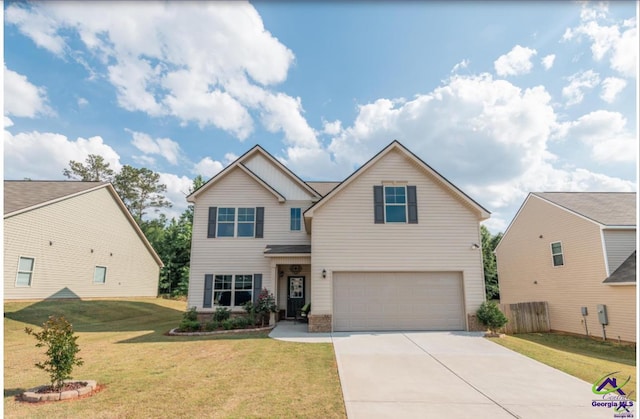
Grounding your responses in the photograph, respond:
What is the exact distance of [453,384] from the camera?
257 inches

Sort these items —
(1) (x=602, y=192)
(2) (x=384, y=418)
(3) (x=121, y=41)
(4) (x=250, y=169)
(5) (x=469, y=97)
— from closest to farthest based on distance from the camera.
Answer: (2) (x=384, y=418), (3) (x=121, y=41), (5) (x=469, y=97), (4) (x=250, y=169), (1) (x=602, y=192)

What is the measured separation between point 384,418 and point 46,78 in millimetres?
12278

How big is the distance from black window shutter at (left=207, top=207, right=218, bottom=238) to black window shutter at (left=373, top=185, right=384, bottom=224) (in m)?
7.86

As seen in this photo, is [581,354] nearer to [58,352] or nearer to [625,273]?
[625,273]

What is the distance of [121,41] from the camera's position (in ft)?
23.5

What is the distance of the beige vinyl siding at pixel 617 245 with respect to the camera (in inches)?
571

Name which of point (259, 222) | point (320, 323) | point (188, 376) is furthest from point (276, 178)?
point (188, 376)

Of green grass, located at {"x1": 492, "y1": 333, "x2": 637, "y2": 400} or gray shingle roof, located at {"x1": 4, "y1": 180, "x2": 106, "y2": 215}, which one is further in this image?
gray shingle roof, located at {"x1": 4, "y1": 180, "x2": 106, "y2": 215}

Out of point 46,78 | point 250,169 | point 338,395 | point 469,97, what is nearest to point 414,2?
point 338,395

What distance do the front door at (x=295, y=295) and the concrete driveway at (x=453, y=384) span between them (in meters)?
6.68

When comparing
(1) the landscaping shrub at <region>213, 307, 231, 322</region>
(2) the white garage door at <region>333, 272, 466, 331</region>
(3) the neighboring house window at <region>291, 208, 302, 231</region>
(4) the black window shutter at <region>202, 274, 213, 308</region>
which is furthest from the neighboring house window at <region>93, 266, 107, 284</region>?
(2) the white garage door at <region>333, 272, 466, 331</region>

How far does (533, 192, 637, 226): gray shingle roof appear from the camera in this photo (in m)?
15.3

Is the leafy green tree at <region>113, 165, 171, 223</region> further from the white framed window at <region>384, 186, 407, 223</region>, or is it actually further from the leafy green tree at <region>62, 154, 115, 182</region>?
the white framed window at <region>384, 186, 407, 223</region>

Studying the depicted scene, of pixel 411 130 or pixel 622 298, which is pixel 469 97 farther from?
pixel 622 298
